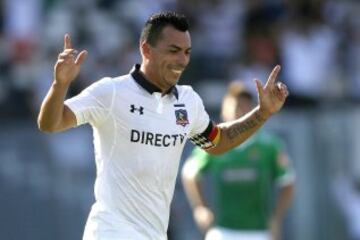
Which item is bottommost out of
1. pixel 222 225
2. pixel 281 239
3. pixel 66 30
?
pixel 281 239

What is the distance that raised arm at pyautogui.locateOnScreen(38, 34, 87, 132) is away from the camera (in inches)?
283

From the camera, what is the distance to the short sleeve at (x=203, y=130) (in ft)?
27.9

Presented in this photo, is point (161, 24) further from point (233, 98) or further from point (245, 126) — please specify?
point (233, 98)

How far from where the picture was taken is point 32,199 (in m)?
15.3

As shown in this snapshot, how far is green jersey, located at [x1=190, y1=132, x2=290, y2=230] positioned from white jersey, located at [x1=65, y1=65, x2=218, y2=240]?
3.75 m

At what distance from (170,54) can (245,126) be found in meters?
0.97

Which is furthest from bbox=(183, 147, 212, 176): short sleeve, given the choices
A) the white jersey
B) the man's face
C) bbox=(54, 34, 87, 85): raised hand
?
bbox=(54, 34, 87, 85): raised hand

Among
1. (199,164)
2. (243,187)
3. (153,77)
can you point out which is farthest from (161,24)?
(243,187)

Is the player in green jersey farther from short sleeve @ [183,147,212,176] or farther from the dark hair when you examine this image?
the dark hair

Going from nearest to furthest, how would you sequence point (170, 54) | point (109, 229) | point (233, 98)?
point (109, 229), point (170, 54), point (233, 98)

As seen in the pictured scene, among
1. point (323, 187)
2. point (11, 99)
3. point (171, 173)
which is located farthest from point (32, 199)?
point (171, 173)

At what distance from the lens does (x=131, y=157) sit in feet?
26.2

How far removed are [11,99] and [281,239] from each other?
12.0ft

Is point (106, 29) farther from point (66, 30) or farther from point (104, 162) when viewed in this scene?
point (104, 162)
